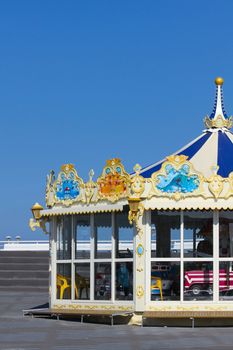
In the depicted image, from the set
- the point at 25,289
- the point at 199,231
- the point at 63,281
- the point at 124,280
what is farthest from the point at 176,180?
the point at 25,289

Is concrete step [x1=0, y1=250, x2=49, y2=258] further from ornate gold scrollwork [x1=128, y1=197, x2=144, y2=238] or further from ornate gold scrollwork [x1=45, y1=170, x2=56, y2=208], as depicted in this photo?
ornate gold scrollwork [x1=128, y1=197, x2=144, y2=238]

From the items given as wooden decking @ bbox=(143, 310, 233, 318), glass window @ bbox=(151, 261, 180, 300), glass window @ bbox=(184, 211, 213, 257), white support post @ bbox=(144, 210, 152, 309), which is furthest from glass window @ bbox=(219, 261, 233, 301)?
white support post @ bbox=(144, 210, 152, 309)

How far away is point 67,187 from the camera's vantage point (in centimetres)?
2192

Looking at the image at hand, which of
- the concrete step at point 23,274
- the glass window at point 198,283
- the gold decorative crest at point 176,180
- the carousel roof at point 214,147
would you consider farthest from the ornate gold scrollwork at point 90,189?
the concrete step at point 23,274

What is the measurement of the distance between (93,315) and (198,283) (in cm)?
253

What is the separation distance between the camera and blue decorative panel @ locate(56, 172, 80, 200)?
71.0 ft

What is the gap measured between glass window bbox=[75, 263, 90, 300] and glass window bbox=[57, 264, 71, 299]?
34 centimetres

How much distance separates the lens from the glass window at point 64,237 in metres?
21.9

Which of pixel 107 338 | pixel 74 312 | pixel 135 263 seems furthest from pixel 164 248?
pixel 107 338

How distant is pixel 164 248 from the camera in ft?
66.9

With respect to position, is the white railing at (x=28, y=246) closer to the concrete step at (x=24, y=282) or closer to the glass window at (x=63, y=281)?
the concrete step at (x=24, y=282)

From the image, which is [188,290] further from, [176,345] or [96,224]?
[176,345]

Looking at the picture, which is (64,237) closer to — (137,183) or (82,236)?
(82,236)

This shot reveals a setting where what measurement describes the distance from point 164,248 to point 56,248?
10.8 feet
